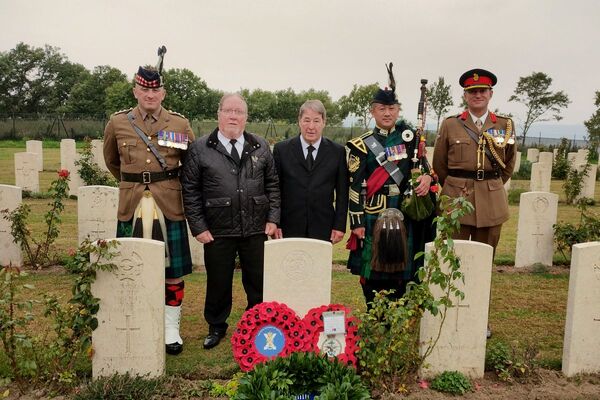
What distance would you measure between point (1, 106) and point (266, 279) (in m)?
56.8

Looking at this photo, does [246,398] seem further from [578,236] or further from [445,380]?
[578,236]

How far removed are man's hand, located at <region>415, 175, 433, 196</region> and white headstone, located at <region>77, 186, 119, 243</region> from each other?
153 inches

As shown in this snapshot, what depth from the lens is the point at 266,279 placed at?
12.9 feet

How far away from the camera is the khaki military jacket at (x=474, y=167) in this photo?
4707mm

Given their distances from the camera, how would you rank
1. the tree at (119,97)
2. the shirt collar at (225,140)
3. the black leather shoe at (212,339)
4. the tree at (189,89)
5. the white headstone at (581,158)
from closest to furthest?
1. the shirt collar at (225,140)
2. the black leather shoe at (212,339)
3. the white headstone at (581,158)
4. the tree at (119,97)
5. the tree at (189,89)

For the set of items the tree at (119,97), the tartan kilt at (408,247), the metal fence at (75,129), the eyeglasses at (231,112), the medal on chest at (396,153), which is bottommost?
the tartan kilt at (408,247)

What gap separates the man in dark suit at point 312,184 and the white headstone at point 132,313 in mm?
1163

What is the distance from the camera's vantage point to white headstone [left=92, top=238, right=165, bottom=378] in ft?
12.3

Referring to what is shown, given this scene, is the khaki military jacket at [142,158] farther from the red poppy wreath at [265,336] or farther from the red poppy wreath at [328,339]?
the red poppy wreath at [328,339]

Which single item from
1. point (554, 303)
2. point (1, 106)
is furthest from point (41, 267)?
point (1, 106)

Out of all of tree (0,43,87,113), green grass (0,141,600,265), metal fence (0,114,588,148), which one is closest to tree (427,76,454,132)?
metal fence (0,114,588,148)

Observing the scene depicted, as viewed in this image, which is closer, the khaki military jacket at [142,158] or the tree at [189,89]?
the khaki military jacket at [142,158]

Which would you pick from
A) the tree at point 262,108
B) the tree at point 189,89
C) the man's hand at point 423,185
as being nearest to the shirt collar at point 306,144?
the man's hand at point 423,185

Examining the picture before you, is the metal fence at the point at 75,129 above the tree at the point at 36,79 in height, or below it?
below
